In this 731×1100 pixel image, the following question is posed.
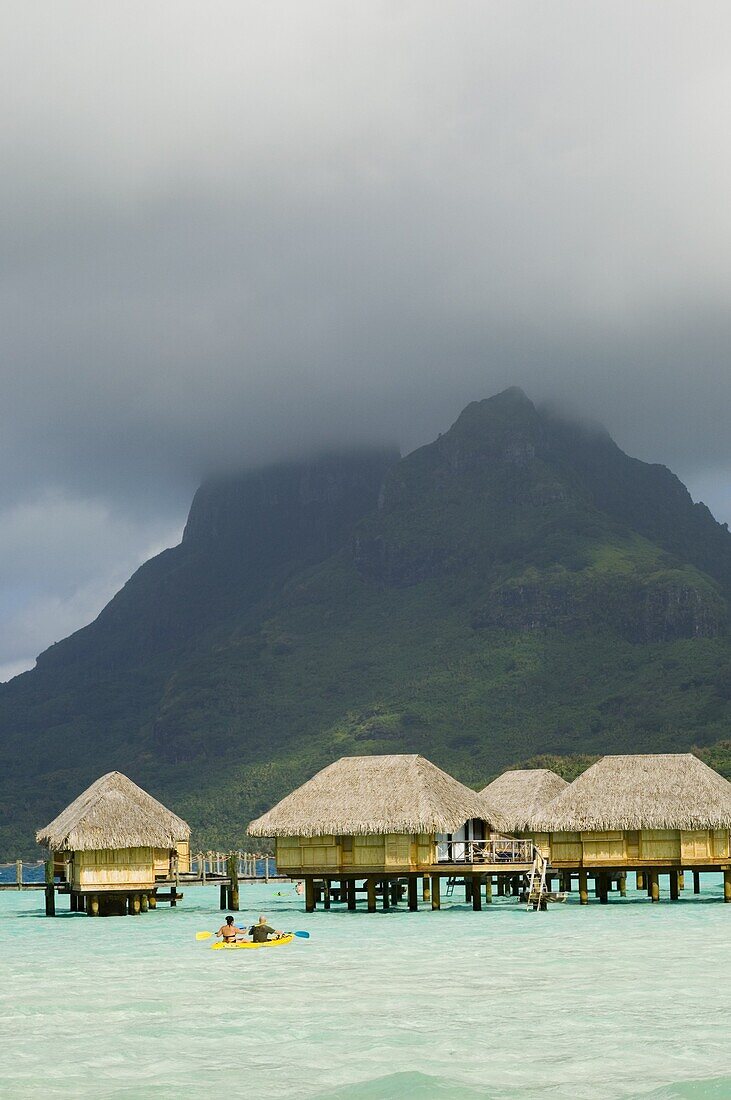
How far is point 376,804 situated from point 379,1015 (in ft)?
66.6

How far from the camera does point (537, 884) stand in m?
42.8

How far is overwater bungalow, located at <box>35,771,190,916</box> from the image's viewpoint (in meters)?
41.6

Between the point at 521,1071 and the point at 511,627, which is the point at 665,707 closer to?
the point at 511,627

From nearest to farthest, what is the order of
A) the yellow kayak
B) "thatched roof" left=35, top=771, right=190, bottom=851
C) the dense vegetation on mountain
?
the yellow kayak, "thatched roof" left=35, top=771, right=190, bottom=851, the dense vegetation on mountain

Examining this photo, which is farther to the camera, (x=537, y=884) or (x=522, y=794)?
(x=522, y=794)

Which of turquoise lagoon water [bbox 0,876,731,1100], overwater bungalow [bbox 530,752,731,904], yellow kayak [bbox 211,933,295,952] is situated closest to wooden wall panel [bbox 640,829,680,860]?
overwater bungalow [bbox 530,752,731,904]

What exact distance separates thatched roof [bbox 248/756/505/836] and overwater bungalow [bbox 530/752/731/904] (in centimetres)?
254

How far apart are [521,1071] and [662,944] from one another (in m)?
14.9

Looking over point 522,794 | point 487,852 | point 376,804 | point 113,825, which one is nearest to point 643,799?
point 487,852

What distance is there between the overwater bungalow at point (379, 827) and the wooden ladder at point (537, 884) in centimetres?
40

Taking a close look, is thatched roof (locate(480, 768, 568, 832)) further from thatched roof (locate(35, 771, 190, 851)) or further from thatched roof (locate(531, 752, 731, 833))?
thatched roof (locate(35, 771, 190, 851))

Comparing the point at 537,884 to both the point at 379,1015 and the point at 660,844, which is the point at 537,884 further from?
the point at 379,1015

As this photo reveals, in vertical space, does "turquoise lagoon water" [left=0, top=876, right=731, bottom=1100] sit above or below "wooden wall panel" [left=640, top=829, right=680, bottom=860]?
below

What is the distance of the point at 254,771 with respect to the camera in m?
156
